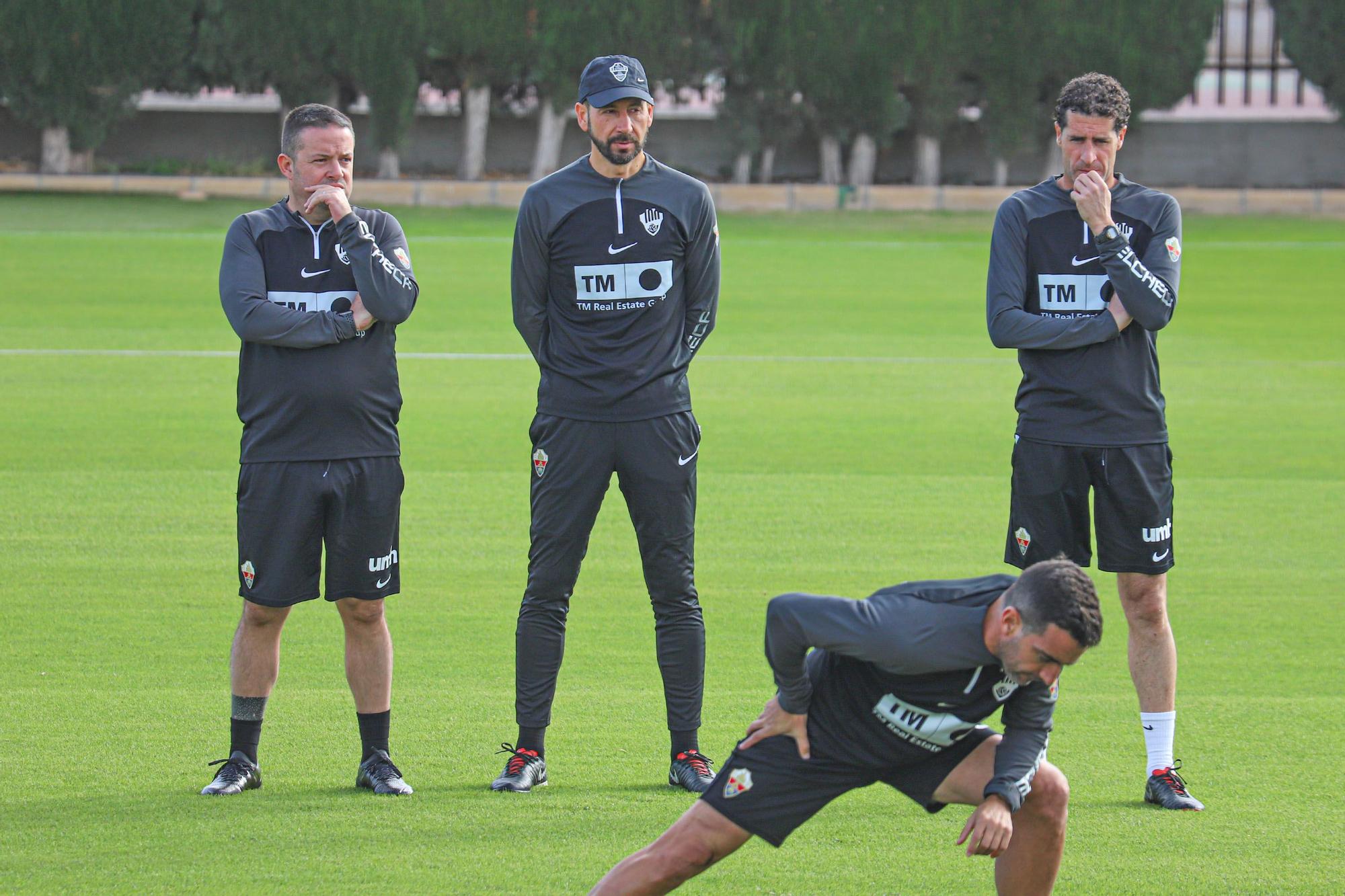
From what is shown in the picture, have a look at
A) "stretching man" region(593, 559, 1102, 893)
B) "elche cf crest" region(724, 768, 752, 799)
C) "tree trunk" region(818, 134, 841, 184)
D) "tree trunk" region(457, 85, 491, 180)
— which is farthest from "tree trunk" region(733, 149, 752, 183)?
"elche cf crest" region(724, 768, 752, 799)

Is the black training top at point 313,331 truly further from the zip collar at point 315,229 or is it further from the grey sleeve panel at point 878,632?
the grey sleeve panel at point 878,632

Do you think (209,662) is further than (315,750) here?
Yes

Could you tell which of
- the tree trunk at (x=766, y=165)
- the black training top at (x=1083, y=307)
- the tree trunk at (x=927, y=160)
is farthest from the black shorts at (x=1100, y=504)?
the tree trunk at (x=766, y=165)

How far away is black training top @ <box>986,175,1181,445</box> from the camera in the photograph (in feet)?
17.2

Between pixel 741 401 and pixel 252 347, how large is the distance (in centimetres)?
891

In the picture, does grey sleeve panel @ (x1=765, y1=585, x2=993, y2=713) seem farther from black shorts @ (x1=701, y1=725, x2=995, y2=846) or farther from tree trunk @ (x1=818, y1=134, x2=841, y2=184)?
tree trunk @ (x1=818, y1=134, x2=841, y2=184)

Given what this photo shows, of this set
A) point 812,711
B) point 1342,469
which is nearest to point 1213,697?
point 812,711

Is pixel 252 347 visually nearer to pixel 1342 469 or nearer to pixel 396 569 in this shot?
pixel 396 569

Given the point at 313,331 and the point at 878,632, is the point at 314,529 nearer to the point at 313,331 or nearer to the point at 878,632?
the point at 313,331

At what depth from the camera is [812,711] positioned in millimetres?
4035

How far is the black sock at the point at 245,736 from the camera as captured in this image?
5180 millimetres

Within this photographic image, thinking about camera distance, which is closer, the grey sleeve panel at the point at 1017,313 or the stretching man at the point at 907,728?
the stretching man at the point at 907,728

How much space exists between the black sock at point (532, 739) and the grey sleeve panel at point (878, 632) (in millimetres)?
1713

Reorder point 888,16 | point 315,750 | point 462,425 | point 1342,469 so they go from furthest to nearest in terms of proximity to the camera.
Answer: point 888,16 < point 462,425 < point 1342,469 < point 315,750
